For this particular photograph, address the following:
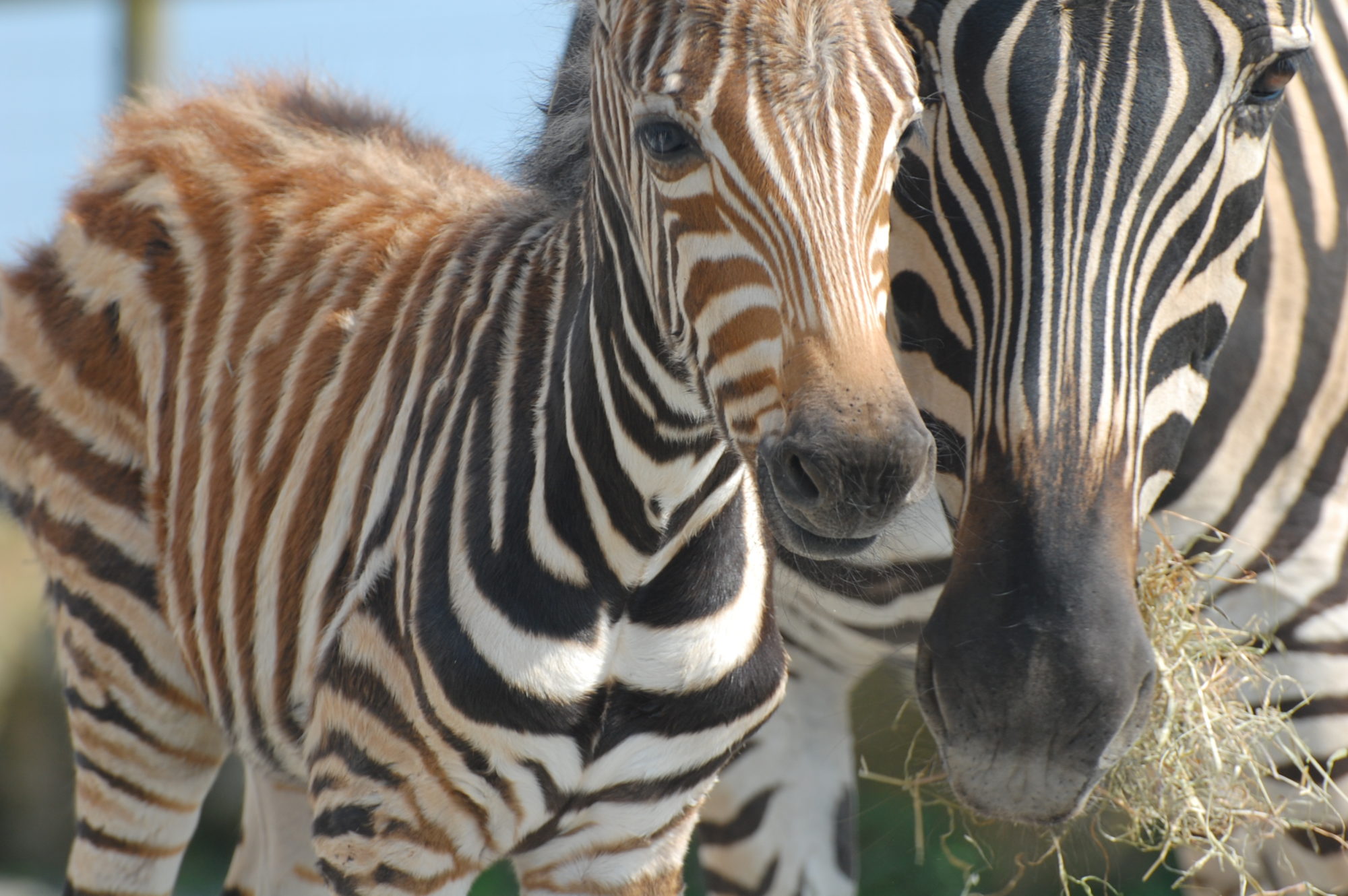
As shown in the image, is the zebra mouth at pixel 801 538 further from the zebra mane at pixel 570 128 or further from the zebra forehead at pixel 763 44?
the zebra mane at pixel 570 128

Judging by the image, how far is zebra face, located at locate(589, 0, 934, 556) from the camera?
6.20 feet

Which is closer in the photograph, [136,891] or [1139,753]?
[1139,753]

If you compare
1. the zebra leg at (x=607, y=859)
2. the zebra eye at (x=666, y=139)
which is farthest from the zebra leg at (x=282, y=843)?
the zebra eye at (x=666, y=139)

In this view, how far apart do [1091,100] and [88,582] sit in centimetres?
261

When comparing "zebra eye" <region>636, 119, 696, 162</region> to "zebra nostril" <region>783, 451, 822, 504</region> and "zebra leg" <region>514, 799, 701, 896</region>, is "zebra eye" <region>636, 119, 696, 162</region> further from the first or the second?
"zebra leg" <region>514, 799, 701, 896</region>

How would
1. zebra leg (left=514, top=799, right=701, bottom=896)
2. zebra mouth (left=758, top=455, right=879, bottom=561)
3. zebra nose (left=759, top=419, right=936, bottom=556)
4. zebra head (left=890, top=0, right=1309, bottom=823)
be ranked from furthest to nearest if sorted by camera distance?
1. zebra leg (left=514, top=799, right=701, bottom=896)
2. zebra head (left=890, top=0, right=1309, bottom=823)
3. zebra mouth (left=758, top=455, right=879, bottom=561)
4. zebra nose (left=759, top=419, right=936, bottom=556)

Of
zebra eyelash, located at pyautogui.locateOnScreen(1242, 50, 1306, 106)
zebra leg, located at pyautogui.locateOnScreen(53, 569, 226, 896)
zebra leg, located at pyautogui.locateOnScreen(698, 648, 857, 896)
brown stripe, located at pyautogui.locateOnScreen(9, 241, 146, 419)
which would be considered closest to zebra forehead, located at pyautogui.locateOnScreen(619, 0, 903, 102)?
zebra eyelash, located at pyautogui.locateOnScreen(1242, 50, 1306, 106)

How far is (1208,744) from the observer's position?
2727 millimetres

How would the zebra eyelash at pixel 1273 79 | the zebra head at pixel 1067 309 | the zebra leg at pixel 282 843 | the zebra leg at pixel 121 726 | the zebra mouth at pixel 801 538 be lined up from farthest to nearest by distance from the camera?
1. the zebra leg at pixel 282 843
2. the zebra leg at pixel 121 726
3. the zebra eyelash at pixel 1273 79
4. the zebra head at pixel 1067 309
5. the zebra mouth at pixel 801 538

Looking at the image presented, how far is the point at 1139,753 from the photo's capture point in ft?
9.24

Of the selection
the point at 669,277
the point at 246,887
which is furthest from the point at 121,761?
the point at 669,277

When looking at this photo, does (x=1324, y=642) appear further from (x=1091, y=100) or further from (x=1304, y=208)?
(x=1091, y=100)

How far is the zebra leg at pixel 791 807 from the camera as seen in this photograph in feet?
11.3

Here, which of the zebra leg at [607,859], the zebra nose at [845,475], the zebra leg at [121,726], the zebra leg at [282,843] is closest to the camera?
the zebra nose at [845,475]
